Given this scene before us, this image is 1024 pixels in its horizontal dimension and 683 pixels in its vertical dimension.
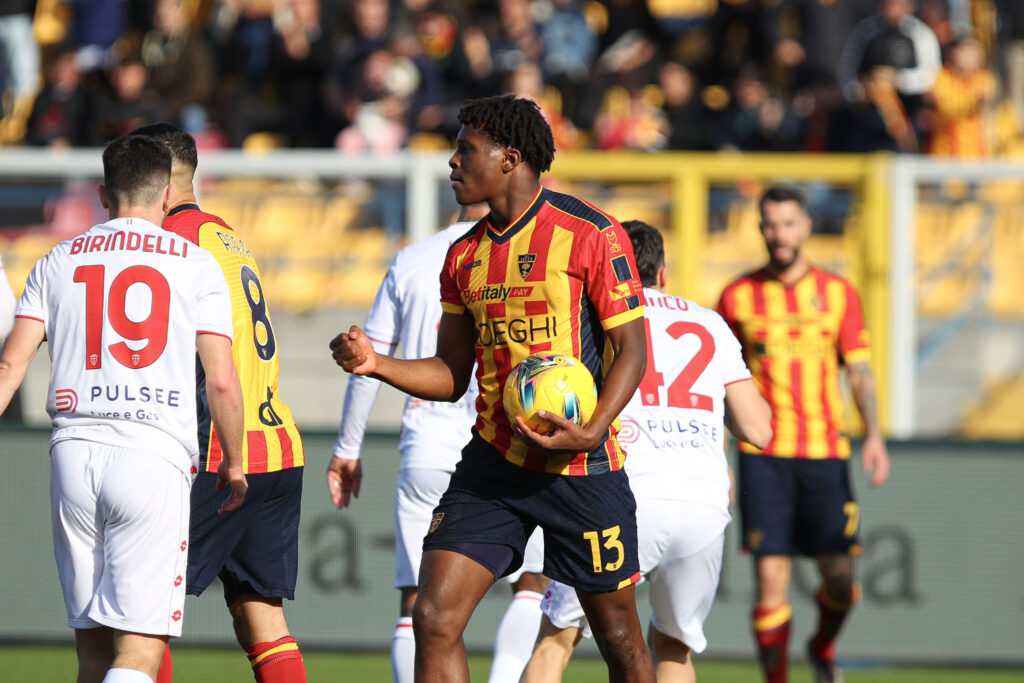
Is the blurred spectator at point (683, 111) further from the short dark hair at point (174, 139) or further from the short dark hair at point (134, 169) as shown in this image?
the short dark hair at point (134, 169)

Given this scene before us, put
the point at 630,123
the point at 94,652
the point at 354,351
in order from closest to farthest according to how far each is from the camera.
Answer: the point at 354,351 < the point at 94,652 < the point at 630,123

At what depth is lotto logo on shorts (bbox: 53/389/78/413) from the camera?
458 centimetres

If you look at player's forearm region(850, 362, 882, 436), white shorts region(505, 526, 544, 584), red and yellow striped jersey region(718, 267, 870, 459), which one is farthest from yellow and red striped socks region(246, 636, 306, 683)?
player's forearm region(850, 362, 882, 436)

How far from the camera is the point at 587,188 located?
975 centimetres

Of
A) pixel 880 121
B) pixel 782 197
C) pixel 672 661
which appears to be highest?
pixel 880 121

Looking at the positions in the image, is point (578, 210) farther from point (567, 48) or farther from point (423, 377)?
point (567, 48)

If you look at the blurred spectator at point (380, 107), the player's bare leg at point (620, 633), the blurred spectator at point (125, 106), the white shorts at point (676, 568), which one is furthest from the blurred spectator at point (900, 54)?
the player's bare leg at point (620, 633)

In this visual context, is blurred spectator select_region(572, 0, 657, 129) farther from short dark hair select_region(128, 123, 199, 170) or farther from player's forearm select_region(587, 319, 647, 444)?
player's forearm select_region(587, 319, 647, 444)

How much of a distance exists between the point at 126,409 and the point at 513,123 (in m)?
1.57

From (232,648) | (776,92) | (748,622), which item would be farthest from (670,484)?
(776,92)

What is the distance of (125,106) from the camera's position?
11.5m

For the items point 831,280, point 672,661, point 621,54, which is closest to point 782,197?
point 831,280

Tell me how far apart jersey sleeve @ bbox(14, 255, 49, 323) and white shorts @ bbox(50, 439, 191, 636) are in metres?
0.45

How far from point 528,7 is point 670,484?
8.23 meters
